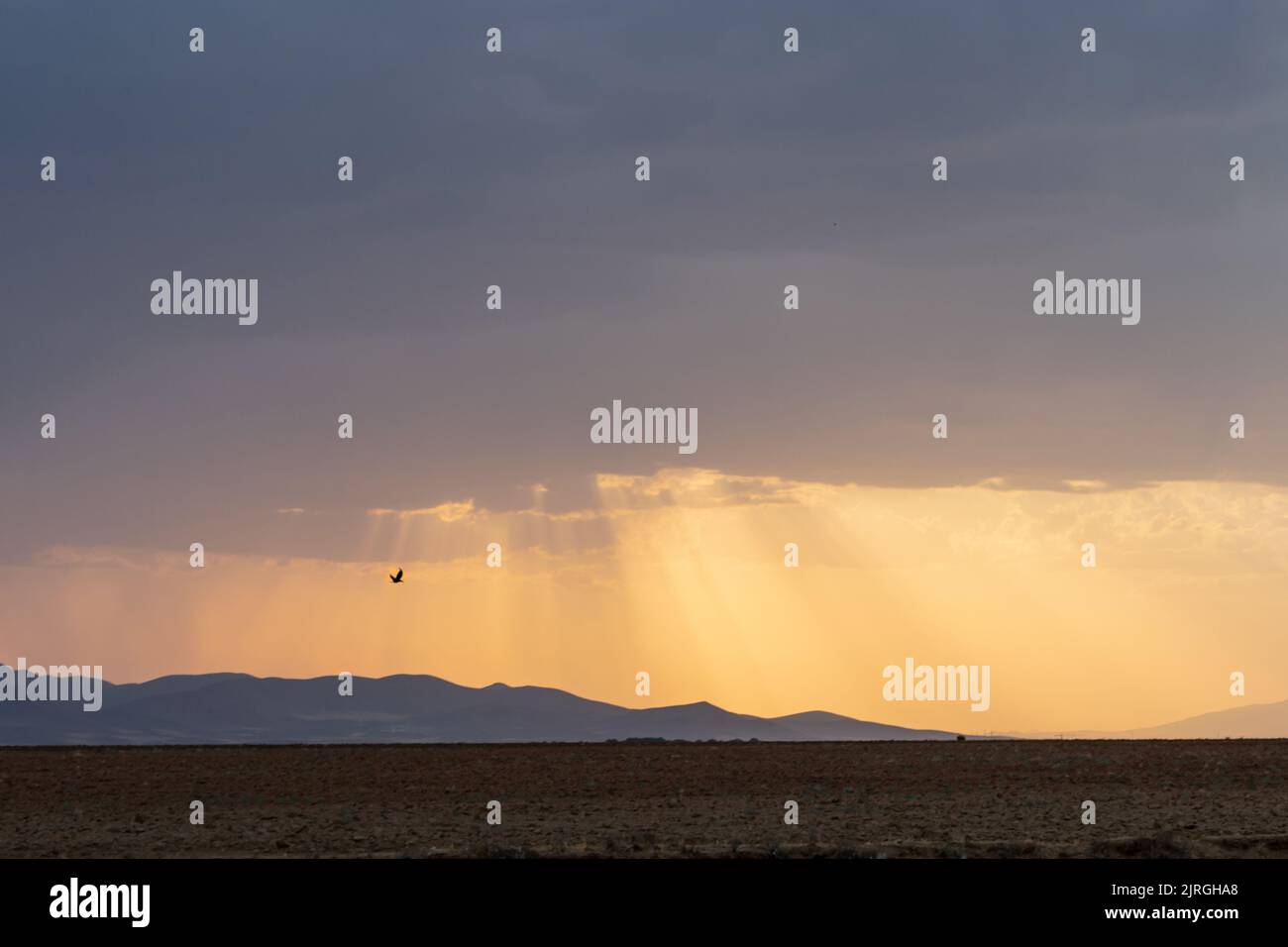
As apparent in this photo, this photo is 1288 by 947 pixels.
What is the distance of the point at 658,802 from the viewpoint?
59.1m

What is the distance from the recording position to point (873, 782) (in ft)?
229

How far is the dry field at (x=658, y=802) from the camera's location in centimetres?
4272

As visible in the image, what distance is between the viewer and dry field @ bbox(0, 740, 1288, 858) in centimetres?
4272

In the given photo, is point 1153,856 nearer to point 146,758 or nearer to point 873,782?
point 873,782
